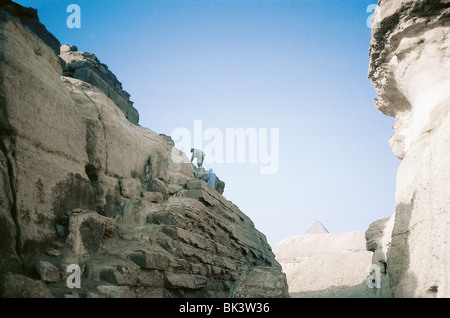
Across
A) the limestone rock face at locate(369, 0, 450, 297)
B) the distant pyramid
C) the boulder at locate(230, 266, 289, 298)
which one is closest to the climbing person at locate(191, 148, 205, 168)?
Answer: the boulder at locate(230, 266, 289, 298)

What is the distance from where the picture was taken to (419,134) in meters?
6.71

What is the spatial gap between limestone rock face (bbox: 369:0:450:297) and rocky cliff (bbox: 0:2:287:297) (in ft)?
9.18

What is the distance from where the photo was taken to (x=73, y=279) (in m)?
4.74

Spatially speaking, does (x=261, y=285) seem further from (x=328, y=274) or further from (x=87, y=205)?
(x=328, y=274)

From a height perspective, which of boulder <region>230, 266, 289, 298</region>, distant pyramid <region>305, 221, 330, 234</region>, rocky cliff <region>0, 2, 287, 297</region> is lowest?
boulder <region>230, 266, 289, 298</region>

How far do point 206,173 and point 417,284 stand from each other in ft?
35.2

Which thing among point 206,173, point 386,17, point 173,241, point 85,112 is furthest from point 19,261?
point 206,173

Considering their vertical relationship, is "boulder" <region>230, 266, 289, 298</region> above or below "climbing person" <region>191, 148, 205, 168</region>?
below

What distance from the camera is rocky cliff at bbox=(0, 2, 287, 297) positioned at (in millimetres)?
4781

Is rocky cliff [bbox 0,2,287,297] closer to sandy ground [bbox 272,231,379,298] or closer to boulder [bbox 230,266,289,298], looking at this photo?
boulder [bbox 230,266,289,298]

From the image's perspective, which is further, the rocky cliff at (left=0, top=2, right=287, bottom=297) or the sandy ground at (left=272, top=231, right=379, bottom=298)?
the sandy ground at (left=272, top=231, right=379, bottom=298)

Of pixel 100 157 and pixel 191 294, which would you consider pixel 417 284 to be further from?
pixel 100 157

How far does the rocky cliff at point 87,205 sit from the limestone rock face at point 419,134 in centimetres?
280

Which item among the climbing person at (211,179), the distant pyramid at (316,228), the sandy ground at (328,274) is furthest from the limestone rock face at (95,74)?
the distant pyramid at (316,228)
